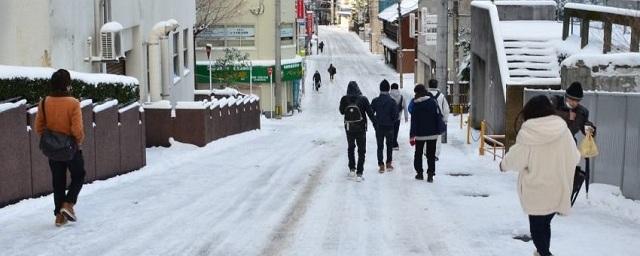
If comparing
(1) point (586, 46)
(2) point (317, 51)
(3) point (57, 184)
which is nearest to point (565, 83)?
(1) point (586, 46)

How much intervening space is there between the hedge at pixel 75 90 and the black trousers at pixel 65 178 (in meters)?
2.64

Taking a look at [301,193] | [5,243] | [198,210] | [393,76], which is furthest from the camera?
[393,76]

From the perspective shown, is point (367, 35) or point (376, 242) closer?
point (376, 242)

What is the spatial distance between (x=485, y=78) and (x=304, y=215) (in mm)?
17071

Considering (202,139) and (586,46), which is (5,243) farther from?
(586,46)

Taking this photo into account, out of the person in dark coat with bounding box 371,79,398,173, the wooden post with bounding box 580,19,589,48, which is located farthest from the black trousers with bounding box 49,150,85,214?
the wooden post with bounding box 580,19,589,48

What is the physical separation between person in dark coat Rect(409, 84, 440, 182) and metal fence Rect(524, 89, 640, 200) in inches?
86.8

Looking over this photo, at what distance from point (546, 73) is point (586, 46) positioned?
4.55 feet

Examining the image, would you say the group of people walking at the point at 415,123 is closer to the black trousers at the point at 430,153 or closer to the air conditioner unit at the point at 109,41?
the black trousers at the point at 430,153

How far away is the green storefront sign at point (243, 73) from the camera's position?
167 feet

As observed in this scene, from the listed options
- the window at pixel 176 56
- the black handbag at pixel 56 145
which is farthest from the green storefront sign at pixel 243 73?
the black handbag at pixel 56 145

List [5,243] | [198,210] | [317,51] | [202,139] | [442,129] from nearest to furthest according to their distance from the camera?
[5,243] → [198,210] → [442,129] → [202,139] → [317,51]

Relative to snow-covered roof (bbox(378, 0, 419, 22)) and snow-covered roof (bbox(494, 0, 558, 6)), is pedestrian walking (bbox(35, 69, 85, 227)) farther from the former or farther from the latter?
snow-covered roof (bbox(378, 0, 419, 22))

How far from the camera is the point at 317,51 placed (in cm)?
10425
